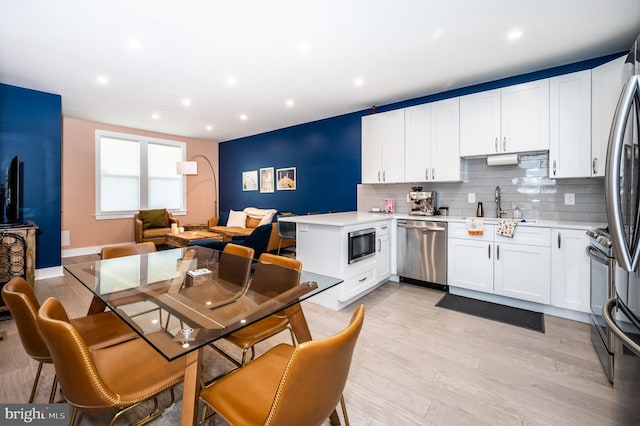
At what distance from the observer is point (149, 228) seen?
621cm

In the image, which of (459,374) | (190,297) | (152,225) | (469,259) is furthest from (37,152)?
(469,259)

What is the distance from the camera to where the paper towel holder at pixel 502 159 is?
340 centimetres

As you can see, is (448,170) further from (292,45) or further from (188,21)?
(188,21)

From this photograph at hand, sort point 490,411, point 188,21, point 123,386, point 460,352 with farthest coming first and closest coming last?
point 188,21, point 460,352, point 490,411, point 123,386

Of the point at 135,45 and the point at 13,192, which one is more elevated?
the point at 135,45

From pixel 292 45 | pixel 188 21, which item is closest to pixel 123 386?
pixel 188 21

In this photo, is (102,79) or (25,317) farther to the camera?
(102,79)

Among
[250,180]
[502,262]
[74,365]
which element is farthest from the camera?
[250,180]

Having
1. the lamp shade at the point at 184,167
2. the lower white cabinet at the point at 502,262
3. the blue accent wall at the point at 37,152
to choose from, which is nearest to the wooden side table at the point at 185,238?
the lamp shade at the point at 184,167

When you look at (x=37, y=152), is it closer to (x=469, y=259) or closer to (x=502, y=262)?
(x=469, y=259)

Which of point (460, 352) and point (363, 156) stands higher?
point (363, 156)

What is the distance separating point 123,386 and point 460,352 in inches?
88.2

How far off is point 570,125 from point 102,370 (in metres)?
4.23

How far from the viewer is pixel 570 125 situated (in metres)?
3.00
